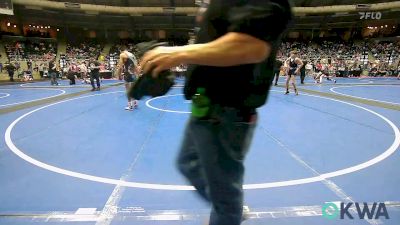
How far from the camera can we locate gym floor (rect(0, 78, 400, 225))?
2801 millimetres

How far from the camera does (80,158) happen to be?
4.49m

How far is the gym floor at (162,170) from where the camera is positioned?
2801mm

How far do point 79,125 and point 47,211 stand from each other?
4.33 m

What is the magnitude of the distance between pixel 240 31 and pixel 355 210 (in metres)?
2.52

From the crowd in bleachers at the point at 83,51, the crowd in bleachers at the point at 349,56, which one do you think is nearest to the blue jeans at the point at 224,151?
the crowd in bleachers at the point at 349,56

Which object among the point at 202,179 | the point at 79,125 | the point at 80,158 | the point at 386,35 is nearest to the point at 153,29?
the point at 386,35

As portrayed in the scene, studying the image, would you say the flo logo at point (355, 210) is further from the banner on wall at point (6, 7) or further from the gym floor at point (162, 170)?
the banner on wall at point (6, 7)

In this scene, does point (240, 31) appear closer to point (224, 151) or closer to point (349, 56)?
point (224, 151)

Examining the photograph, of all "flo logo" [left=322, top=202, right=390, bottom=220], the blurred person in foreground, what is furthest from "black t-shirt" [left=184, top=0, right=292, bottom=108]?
"flo logo" [left=322, top=202, right=390, bottom=220]

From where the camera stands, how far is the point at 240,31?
116cm

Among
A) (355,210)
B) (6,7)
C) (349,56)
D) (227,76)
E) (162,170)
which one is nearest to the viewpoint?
(227,76)

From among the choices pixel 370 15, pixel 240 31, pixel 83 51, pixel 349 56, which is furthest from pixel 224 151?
pixel 370 15

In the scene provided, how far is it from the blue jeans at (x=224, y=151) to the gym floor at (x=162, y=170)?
1.17 m

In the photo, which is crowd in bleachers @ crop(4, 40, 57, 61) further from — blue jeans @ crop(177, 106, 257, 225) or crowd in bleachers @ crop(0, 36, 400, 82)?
blue jeans @ crop(177, 106, 257, 225)
